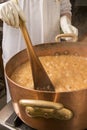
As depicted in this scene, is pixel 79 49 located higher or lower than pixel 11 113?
higher

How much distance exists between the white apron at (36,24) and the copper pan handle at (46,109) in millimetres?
585

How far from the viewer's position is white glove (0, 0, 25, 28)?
0.85 metres

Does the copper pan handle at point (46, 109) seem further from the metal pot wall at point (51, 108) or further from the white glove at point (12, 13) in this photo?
the white glove at point (12, 13)

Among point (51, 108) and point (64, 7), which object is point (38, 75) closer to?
point (51, 108)

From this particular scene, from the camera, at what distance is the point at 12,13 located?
862mm

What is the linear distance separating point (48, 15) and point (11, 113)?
56 centimetres

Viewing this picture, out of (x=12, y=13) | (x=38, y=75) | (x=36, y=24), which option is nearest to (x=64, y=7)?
(x=36, y=24)

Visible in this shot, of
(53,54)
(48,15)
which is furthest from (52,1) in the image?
(53,54)

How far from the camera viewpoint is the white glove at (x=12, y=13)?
2.80 ft

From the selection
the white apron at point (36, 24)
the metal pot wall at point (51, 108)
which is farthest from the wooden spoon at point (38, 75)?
the white apron at point (36, 24)

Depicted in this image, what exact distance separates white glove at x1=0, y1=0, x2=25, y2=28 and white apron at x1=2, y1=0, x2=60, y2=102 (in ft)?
0.76

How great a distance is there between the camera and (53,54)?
3.16 ft

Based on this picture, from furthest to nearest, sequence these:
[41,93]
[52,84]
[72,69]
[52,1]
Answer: [52,1] → [72,69] → [52,84] → [41,93]

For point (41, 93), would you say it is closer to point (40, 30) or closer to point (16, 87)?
point (16, 87)
